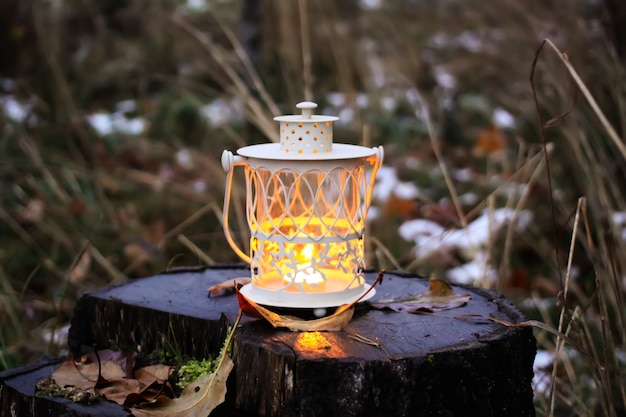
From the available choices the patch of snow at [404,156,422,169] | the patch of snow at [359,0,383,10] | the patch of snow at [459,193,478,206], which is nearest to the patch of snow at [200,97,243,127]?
the patch of snow at [404,156,422,169]

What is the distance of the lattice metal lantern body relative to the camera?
172cm

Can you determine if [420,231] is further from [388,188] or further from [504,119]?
[504,119]

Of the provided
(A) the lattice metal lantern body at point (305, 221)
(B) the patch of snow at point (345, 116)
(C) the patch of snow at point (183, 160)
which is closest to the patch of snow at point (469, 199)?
(B) the patch of snow at point (345, 116)

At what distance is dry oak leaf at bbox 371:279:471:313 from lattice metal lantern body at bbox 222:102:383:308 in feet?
0.29

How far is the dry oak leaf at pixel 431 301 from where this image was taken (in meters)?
1.86

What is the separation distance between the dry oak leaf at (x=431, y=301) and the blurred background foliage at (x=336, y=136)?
10.0 inches

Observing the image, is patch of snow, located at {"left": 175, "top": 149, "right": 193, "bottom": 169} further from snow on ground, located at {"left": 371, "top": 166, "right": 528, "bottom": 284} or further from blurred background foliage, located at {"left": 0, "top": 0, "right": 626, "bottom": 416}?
snow on ground, located at {"left": 371, "top": 166, "right": 528, "bottom": 284}

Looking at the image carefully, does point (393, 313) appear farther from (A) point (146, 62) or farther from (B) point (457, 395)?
(A) point (146, 62)

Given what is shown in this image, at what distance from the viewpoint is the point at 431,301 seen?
1920mm

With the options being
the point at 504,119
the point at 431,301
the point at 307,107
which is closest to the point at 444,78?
the point at 504,119

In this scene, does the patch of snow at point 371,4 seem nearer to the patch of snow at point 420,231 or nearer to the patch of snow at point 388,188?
the patch of snow at point 388,188

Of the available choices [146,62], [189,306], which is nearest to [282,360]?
[189,306]

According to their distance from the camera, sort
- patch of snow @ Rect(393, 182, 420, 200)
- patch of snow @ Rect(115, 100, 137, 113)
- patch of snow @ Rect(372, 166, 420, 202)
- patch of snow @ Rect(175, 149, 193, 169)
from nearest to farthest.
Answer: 1. patch of snow @ Rect(372, 166, 420, 202)
2. patch of snow @ Rect(393, 182, 420, 200)
3. patch of snow @ Rect(175, 149, 193, 169)
4. patch of snow @ Rect(115, 100, 137, 113)

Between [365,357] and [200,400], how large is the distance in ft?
1.24
